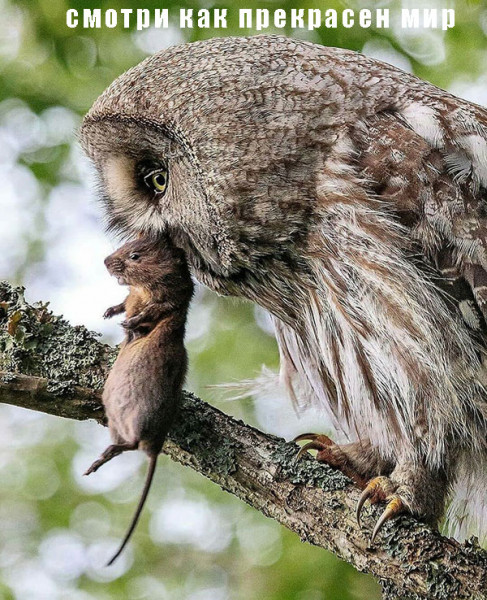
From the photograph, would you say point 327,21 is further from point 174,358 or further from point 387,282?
point 174,358

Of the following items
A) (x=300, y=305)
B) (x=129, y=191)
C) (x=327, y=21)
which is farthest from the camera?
(x=327, y=21)

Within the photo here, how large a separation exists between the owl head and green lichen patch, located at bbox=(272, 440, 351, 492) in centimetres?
72

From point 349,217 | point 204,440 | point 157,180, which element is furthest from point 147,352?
point 157,180

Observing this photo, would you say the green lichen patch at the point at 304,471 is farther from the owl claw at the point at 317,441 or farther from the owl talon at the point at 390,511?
the owl claw at the point at 317,441

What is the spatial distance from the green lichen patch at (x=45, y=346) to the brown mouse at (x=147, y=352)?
14 cm

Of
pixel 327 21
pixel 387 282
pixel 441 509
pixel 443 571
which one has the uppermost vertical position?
pixel 327 21

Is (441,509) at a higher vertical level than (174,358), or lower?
lower

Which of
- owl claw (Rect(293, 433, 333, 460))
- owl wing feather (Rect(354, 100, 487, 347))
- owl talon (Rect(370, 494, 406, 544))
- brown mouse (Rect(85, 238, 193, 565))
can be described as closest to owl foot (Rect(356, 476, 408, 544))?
owl talon (Rect(370, 494, 406, 544))

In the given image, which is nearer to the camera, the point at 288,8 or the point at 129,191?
the point at 129,191

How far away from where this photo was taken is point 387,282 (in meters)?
3.06

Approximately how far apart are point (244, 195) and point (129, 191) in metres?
0.59

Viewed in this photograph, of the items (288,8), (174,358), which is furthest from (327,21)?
(174,358)

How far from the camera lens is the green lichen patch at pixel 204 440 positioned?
111 inches

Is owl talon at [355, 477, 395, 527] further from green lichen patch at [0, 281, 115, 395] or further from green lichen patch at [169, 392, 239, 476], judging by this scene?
green lichen patch at [0, 281, 115, 395]
